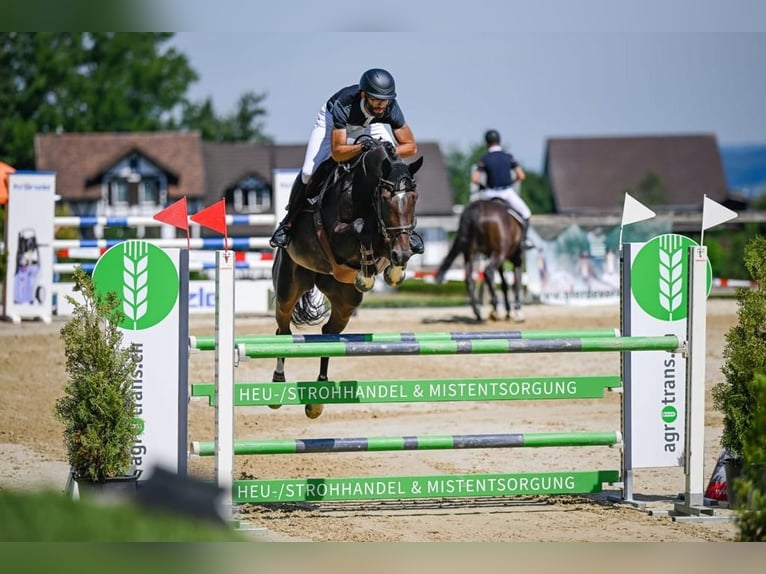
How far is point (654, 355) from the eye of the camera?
552cm

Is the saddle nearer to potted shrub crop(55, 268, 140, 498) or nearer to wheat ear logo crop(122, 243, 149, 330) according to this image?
wheat ear logo crop(122, 243, 149, 330)

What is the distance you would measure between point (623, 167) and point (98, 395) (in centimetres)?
5425

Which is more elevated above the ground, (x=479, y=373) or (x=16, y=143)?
(x=16, y=143)

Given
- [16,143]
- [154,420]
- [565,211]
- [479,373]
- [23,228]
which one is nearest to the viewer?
[154,420]

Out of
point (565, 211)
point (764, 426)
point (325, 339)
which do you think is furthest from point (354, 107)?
point (565, 211)

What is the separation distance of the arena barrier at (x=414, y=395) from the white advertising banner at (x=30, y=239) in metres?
9.12

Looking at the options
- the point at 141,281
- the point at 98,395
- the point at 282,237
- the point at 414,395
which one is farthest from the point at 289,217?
the point at 98,395

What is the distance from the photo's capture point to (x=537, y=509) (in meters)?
5.40

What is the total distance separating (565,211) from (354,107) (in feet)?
162

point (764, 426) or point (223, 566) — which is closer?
point (223, 566)

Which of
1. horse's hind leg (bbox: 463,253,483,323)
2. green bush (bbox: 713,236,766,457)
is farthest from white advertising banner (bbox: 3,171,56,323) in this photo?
green bush (bbox: 713,236,766,457)

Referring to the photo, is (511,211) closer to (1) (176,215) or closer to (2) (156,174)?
(1) (176,215)

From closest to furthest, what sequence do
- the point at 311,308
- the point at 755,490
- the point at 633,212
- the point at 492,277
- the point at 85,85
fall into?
the point at 755,490
the point at 633,212
the point at 311,308
the point at 492,277
the point at 85,85

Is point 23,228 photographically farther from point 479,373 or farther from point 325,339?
point 325,339
